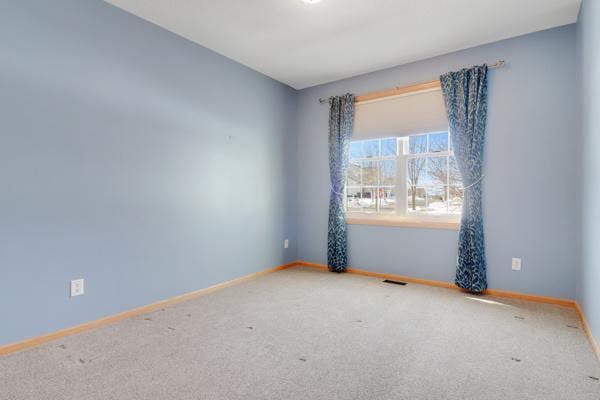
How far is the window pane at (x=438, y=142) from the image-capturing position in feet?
12.4

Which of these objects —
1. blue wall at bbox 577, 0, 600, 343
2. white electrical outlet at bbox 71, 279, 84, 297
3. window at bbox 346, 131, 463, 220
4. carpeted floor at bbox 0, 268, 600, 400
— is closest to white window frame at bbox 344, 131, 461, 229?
window at bbox 346, 131, 463, 220

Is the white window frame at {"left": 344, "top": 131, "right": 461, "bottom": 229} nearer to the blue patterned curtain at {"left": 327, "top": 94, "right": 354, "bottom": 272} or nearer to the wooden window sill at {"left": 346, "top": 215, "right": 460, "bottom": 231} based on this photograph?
the wooden window sill at {"left": 346, "top": 215, "right": 460, "bottom": 231}

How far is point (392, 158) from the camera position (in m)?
4.20

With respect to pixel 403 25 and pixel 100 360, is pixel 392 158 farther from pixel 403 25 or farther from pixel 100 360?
pixel 100 360

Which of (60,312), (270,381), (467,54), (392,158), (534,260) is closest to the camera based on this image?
(270,381)

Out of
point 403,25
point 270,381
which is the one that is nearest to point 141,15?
point 403,25

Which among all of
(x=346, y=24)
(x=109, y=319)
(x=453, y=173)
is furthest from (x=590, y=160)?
(x=109, y=319)

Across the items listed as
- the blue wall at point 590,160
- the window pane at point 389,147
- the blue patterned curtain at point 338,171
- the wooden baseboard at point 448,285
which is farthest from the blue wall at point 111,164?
the blue wall at point 590,160

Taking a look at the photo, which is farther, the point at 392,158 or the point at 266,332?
the point at 392,158

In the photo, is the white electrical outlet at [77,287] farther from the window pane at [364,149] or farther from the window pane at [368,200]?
the window pane at [364,149]

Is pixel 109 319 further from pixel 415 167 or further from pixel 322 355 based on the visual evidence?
pixel 415 167

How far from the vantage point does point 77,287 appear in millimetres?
2512

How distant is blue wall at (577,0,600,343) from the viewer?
2156mm

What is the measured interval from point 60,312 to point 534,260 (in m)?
4.17
